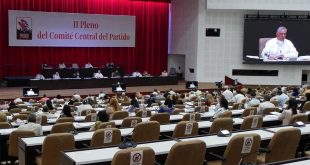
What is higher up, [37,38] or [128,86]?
[37,38]

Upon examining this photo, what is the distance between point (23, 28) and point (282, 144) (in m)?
18.7

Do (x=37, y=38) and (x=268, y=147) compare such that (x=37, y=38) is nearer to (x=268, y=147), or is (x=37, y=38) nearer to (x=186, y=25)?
(x=186, y=25)

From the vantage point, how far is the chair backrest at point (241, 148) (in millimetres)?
4484

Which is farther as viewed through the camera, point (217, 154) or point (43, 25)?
point (43, 25)

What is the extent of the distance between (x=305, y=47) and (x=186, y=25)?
7084 mm

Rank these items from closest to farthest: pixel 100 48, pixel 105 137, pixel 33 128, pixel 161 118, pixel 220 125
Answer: pixel 105 137
pixel 33 128
pixel 220 125
pixel 161 118
pixel 100 48

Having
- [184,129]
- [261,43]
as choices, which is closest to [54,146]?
[184,129]

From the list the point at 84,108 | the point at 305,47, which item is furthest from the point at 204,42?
the point at 84,108

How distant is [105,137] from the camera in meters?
5.11

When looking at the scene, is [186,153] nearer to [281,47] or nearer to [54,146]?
[54,146]

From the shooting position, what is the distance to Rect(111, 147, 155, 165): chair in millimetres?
3666

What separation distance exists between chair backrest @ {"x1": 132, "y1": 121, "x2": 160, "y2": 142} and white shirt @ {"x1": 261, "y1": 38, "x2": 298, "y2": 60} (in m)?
18.9

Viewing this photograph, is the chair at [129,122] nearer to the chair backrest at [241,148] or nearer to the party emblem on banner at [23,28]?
the chair backrest at [241,148]

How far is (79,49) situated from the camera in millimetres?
23625
